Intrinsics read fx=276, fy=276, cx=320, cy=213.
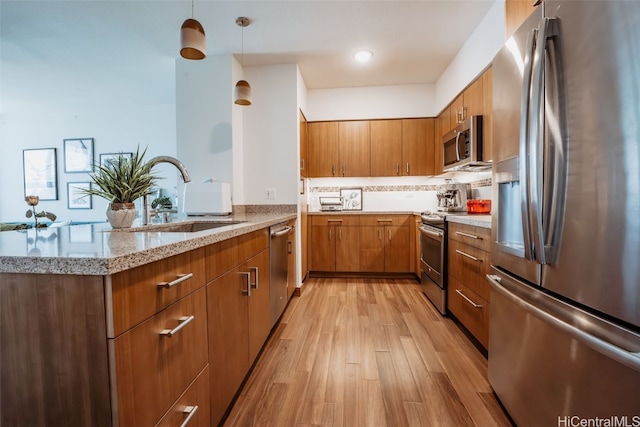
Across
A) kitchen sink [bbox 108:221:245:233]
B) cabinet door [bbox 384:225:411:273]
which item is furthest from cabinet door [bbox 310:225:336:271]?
kitchen sink [bbox 108:221:245:233]

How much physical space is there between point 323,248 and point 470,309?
1981 millimetres

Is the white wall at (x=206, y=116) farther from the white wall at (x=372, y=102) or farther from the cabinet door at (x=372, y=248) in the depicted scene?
the cabinet door at (x=372, y=248)

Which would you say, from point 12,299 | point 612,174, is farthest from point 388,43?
point 12,299

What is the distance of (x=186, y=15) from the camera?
2.25 meters

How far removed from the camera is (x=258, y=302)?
1705 millimetres

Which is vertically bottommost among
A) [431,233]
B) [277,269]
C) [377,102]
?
[277,269]

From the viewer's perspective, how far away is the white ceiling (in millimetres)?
2160

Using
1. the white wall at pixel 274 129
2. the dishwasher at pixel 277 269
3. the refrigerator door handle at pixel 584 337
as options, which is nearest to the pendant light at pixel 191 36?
the dishwasher at pixel 277 269

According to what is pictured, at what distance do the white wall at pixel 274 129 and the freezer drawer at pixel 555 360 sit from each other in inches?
86.9

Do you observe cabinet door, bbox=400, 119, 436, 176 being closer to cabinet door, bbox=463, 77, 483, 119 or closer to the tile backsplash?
the tile backsplash

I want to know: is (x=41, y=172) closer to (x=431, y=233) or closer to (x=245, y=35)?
(x=245, y=35)

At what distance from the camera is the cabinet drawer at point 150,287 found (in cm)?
64

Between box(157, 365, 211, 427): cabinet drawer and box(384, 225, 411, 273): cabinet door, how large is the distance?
111 inches

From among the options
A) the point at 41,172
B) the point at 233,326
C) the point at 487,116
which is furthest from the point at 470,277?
the point at 41,172
